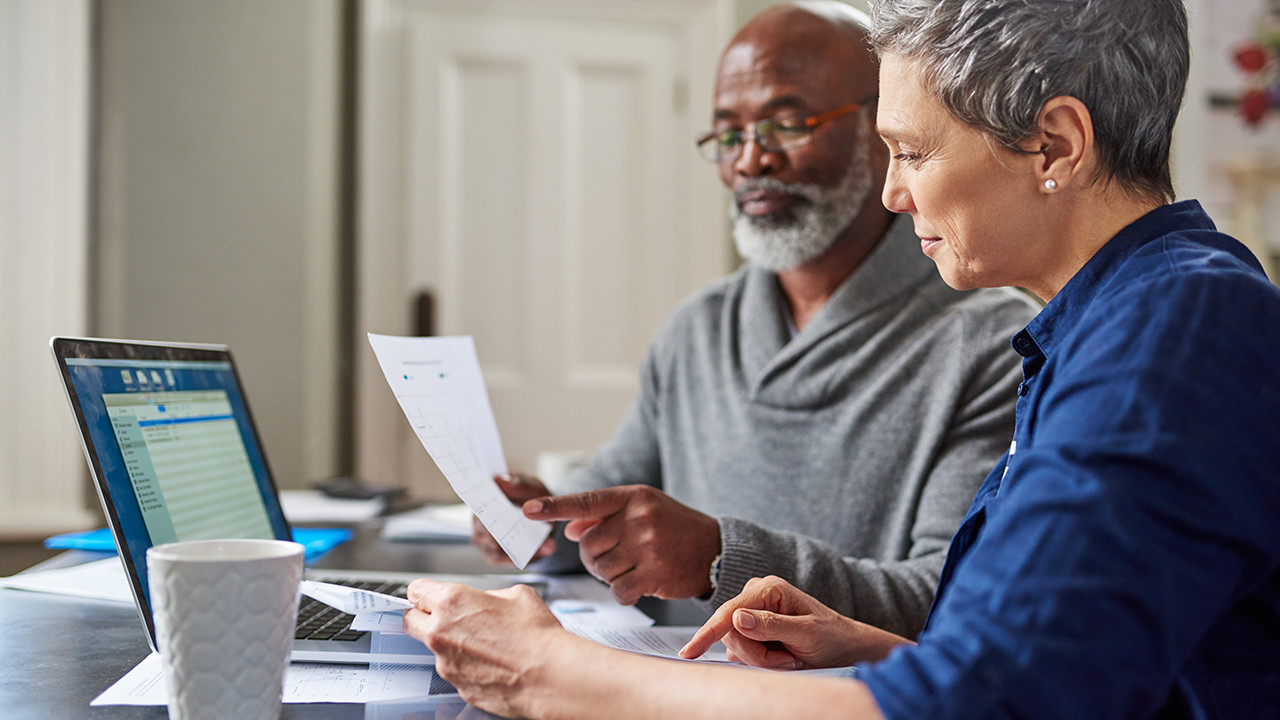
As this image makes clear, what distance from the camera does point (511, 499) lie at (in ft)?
3.62

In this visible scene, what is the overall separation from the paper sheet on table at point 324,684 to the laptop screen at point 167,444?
81mm

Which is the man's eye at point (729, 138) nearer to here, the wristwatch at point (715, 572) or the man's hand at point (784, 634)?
the wristwatch at point (715, 572)

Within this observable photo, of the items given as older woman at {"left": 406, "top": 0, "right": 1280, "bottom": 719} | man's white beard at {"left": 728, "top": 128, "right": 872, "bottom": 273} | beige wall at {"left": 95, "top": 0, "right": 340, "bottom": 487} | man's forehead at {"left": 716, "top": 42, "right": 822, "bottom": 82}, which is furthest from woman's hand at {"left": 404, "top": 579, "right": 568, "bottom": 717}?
beige wall at {"left": 95, "top": 0, "right": 340, "bottom": 487}

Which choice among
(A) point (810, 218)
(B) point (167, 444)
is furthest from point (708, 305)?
(B) point (167, 444)

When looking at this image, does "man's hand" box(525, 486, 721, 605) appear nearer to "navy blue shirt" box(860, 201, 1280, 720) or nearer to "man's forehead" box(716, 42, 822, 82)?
"navy blue shirt" box(860, 201, 1280, 720)

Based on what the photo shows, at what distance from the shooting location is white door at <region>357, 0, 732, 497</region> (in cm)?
296

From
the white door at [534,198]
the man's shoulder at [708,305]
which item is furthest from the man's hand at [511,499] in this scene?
the white door at [534,198]

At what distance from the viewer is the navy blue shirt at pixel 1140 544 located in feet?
1.46

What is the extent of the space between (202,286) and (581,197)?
1175mm

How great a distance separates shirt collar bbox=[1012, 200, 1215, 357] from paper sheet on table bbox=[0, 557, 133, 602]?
34.9 inches

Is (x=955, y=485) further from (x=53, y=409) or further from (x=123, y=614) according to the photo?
(x=53, y=409)

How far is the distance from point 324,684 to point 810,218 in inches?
37.7

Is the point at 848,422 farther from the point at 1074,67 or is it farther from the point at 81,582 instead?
the point at 81,582

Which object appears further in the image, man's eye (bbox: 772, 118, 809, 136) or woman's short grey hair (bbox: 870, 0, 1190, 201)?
man's eye (bbox: 772, 118, 809, 136)
